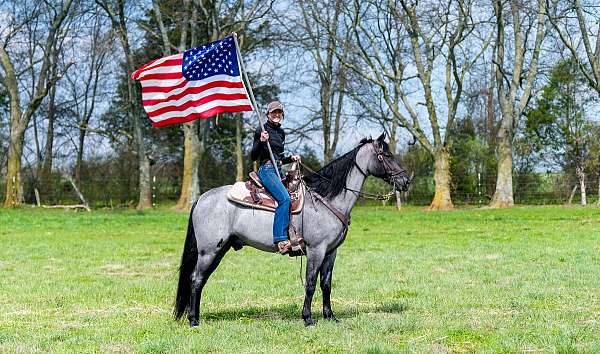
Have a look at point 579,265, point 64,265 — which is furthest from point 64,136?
point 579,265

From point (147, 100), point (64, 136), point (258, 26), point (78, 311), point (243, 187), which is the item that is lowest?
point (78, 311)

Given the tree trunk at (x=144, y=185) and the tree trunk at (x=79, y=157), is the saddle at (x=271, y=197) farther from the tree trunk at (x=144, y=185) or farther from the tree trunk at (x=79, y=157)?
the tree trunk at (x=79, y=157)

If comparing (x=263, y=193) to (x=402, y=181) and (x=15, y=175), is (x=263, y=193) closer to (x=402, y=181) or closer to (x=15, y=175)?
(x=402, y=181)

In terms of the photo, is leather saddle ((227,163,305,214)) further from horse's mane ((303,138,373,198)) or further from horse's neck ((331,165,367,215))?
horse's neck ((331,165,367,215))

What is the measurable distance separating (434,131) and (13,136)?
20.9 m

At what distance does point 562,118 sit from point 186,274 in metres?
34.8

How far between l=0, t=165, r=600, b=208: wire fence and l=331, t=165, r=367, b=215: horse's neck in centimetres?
2735

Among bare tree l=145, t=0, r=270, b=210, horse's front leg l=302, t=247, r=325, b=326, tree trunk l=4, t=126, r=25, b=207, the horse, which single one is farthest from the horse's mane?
tree trunk l=4, t=126, r=25, b=207

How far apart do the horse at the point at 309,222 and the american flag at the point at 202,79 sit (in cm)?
120

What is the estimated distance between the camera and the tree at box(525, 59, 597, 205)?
3881 centimetres

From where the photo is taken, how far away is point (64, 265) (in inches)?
576

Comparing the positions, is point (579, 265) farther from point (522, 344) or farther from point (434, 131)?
point (434, 131)

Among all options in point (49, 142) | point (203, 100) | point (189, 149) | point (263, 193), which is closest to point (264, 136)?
point (263, 193)

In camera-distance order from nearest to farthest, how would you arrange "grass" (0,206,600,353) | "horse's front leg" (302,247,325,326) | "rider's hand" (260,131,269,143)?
1. "grass" (0,206,600,353)
2. "horse's front leg" (302,247,325,326)
3. "rider's hand" (260,131,269,143)
